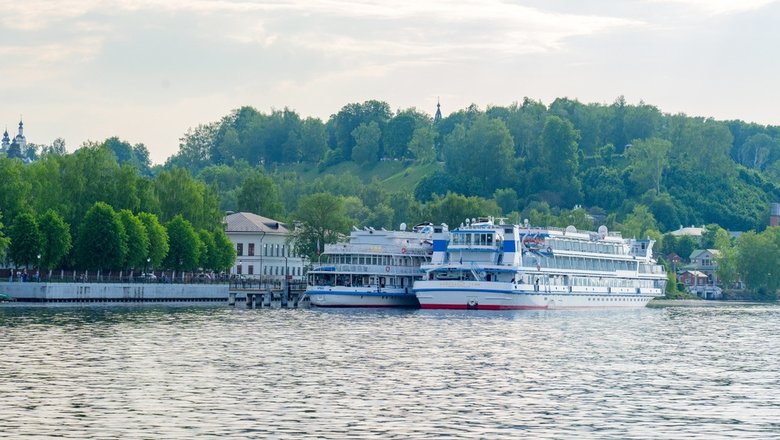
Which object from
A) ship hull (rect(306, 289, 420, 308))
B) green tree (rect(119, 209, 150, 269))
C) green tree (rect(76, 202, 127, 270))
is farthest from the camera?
ship hull (rect(306, 289, 420, 308))

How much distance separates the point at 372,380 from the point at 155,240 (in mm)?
82546

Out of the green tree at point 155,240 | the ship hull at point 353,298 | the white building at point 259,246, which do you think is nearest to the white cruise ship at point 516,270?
the ship hull at point 353,298

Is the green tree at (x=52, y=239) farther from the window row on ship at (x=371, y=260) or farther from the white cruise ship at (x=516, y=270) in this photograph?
the white cruise ship at (x=516, y=270)

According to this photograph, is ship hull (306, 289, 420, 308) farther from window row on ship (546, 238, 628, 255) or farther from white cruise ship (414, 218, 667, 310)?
window row on ship (546, 238, 628, 255)

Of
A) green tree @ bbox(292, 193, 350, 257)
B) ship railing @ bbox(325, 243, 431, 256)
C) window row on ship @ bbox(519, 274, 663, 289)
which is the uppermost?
green tree @ bbox(292, 193, 350, 257)

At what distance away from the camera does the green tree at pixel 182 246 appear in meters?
148

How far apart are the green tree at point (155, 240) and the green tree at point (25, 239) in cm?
1476

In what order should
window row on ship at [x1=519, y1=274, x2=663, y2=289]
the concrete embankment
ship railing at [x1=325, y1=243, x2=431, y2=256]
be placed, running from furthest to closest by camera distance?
ship railing at [x1=325, y1=243, x2=431, y2=256] → window row on ship at [x1=519, y1=274, x2=663, y2=289] → the concrete embankment

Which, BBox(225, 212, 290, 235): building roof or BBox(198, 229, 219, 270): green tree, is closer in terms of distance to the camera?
BBox(198, 229, 219, 270): green tree

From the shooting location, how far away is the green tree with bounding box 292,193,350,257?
17588 centimetres

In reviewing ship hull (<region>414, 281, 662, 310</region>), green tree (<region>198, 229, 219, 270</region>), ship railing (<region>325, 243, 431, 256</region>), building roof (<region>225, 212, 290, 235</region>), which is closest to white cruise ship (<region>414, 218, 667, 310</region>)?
ship hull (<region>414, 281, 662, 310</region>)

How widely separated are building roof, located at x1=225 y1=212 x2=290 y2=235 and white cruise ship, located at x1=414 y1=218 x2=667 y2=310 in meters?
44.2

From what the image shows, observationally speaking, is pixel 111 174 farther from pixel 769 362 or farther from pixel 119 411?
pixel 119 411

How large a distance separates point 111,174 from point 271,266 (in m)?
40.7
